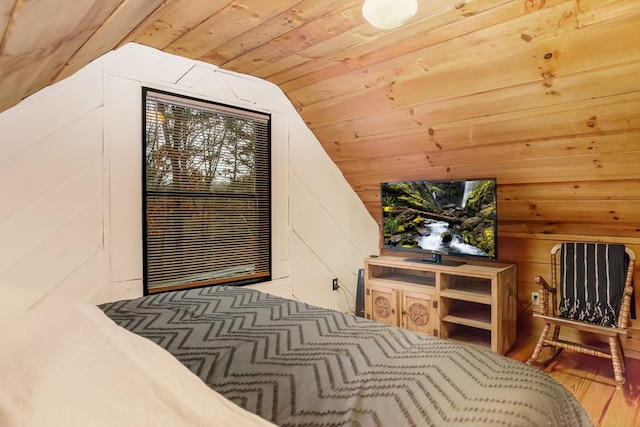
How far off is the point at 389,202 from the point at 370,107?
883mm

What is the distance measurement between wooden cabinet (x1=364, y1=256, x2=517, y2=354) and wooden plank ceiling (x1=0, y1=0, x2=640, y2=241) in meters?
0.64

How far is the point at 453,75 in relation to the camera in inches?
92.7

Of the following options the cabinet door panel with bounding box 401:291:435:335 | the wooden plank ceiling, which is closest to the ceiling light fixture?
the wooden plank ceiling

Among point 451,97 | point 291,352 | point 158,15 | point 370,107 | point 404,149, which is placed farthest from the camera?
point 404,149

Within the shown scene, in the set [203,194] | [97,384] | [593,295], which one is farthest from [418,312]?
[97,384]

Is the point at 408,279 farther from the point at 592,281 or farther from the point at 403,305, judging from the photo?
the point at 592,281

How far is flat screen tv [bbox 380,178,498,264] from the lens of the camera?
2826 millimetres

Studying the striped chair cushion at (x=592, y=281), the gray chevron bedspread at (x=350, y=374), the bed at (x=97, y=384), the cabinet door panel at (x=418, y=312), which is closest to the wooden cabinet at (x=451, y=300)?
the cabinet door panel at (x=418, y=312)

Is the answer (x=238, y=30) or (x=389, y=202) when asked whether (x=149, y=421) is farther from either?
(x=389, y=202)

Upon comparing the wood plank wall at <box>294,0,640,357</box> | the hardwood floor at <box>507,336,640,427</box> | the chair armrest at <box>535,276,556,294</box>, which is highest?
the wood plank wall at <box>294,0,640,357</box>

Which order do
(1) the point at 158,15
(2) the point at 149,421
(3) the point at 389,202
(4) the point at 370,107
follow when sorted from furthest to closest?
(3) the point at 389,202
(4) the point at 370,107
(1) the point at 158,15
(2) the point at 149,421

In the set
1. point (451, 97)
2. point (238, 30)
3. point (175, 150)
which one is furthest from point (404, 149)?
point (175, 150)

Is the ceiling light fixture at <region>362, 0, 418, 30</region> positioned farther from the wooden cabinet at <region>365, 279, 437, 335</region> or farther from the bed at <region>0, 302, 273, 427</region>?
the wooden cabinet at <region>365, 279, 437, 335</region>

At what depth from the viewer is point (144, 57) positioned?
8.32 feet
